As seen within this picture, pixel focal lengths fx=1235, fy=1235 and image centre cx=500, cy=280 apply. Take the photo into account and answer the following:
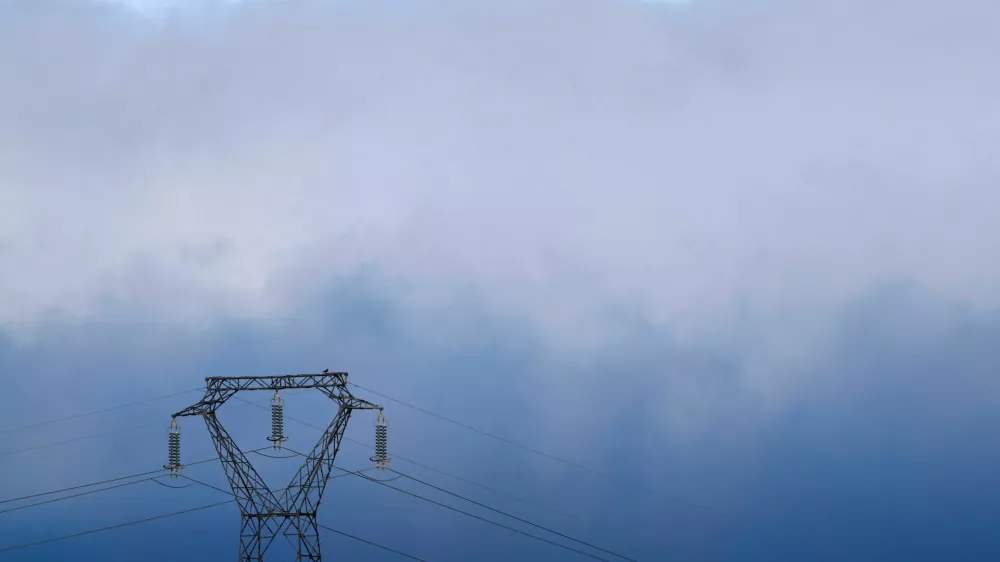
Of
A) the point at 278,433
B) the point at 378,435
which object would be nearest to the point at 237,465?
the point at 278,433

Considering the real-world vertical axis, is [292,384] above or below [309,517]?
above

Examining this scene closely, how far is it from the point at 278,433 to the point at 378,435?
7.26 metres

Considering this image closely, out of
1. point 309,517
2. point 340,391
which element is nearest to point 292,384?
point 340,391

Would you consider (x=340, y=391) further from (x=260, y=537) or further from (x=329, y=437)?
(x=260, y=537)

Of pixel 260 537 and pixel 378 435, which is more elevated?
pixel 378 435

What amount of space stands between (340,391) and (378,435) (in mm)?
4726

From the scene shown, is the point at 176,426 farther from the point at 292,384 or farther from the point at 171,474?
the point at 292,384

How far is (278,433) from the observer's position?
89.5 meters

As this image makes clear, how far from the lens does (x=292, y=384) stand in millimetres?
86812

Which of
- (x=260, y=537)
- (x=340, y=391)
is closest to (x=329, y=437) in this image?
(x=340, y=391)

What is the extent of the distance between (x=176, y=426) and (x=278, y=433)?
7575 millimetres

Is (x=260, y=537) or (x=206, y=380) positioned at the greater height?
(x=206, y=380)

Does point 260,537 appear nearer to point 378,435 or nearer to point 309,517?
point 309,517

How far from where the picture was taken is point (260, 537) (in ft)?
289
